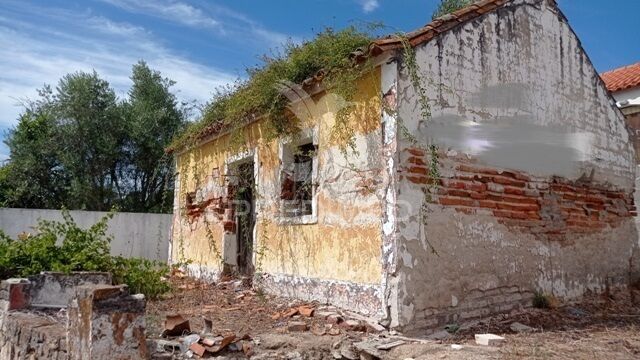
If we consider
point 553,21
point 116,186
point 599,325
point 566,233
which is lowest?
→ point 599,325

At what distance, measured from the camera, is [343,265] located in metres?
6.85

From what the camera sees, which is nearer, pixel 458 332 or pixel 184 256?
pixel 458 332

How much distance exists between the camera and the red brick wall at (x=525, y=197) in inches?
258

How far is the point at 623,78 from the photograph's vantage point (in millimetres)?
15219

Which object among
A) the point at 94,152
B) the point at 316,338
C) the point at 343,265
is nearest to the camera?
the point at 316,338

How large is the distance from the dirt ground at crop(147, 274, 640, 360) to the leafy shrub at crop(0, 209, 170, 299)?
43 cm

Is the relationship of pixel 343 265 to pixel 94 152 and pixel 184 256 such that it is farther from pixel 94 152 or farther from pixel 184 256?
pixel 94 152

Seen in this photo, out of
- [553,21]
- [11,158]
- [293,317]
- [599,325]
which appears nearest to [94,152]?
[11,158]

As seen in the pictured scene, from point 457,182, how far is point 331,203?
1658 mm

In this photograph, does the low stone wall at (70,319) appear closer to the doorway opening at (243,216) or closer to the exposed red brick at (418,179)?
the exposed red brick at (418,179)

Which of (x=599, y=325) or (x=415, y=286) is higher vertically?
(x=415, y=286)

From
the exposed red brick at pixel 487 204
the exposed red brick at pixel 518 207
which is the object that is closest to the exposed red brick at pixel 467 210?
the exposed red brick at pixel 487 204

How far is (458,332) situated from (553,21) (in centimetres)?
522

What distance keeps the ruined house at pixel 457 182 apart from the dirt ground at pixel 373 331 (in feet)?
0.81
